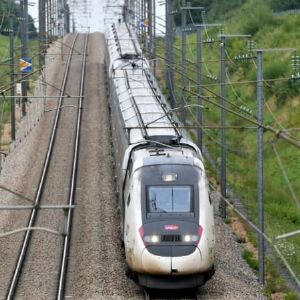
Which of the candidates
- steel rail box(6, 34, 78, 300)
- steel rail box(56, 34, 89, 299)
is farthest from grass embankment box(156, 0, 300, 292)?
steel rail box(6, 34, 78, 300)

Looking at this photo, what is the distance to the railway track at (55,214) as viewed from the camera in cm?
1959

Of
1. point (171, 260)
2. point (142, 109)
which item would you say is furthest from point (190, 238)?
point (142, 109)

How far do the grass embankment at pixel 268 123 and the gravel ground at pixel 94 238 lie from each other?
1.23 metres

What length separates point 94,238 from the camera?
23.8 m

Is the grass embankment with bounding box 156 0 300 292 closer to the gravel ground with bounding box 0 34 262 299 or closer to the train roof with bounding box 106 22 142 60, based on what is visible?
the gravel ground with bounding box 0 34 262 299

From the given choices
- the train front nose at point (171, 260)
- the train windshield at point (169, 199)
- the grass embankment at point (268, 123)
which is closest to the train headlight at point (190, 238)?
the train front nose at point (171, 260)

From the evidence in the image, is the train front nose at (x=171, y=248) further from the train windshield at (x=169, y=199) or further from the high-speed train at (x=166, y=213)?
the train windshield at (x=169, y=199)

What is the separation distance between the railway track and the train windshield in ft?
6.52

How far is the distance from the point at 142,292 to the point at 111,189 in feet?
34.6

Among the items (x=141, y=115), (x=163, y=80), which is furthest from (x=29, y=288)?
(x=163, y=80)

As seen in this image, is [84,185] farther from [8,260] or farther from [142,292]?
[142,292]

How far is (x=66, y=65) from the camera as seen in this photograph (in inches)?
2388

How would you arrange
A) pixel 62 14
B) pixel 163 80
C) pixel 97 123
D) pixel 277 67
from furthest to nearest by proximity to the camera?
1. pixel 62 14
2. pixel 163 80
3. pixel 277 67
4. pixel 97 123

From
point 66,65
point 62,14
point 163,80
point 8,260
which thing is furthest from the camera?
point 62,14
